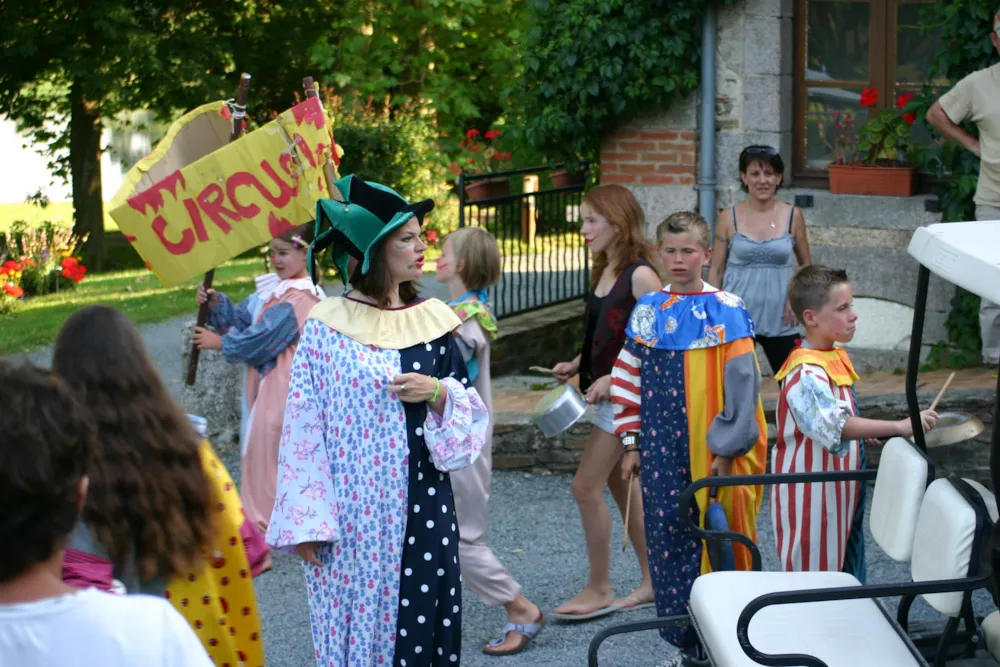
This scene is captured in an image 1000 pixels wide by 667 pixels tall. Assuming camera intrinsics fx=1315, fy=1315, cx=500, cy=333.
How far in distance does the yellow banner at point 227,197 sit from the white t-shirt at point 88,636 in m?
3.24

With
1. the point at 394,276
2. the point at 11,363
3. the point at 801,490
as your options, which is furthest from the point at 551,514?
the point at 11,363

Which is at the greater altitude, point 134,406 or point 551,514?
point 134,406

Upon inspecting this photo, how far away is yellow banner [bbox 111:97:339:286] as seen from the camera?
5.13 meters

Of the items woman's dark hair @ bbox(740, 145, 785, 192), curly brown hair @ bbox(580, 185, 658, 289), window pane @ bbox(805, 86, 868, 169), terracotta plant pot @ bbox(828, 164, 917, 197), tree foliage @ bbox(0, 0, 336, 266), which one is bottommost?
curly brown hair @ bbox(580, 185, 658, 289)

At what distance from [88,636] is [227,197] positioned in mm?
3424

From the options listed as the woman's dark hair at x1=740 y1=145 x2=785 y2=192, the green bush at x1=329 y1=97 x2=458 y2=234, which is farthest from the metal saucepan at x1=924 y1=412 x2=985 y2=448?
the green bush at x1=329 y1=97 x2=458 y2=234

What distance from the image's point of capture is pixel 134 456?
2791 mm

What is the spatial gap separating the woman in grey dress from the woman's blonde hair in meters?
1.98

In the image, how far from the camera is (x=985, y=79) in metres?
7.01

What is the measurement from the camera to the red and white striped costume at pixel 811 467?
4.36 metres

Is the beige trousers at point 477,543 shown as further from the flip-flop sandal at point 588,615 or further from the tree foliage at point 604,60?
the tree foliage at point 604,60

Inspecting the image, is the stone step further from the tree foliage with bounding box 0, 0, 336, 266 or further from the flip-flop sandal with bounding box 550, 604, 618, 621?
the tree foliage with bounding box 0, 0, 336, 266

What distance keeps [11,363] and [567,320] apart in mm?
8067

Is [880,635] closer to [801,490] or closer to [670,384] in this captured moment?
[801,490]
